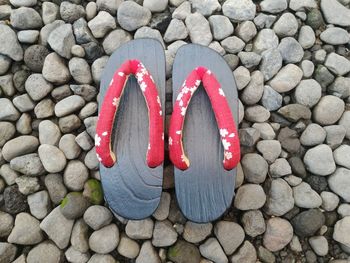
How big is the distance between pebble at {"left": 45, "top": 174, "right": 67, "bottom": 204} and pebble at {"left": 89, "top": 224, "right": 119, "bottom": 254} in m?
0.16

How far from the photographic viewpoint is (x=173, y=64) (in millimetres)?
1271

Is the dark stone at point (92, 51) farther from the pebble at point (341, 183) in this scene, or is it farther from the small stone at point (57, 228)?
the pebble at point (341, 183)

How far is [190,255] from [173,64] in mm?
633

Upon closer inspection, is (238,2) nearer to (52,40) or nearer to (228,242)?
(52,40)

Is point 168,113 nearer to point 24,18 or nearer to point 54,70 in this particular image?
point 54,70

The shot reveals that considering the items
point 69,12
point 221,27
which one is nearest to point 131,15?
point 69,12

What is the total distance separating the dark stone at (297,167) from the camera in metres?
1.24

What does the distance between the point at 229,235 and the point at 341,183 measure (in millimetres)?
421

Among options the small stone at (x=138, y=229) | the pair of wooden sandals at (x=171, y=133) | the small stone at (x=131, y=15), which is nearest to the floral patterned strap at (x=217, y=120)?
the pair of wooden sandals at (x=171, y=133)

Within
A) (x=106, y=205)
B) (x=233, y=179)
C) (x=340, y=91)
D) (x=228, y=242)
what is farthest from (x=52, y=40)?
(x=340, y=91)

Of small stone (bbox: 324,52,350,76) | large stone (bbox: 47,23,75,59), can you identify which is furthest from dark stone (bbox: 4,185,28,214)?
small stone (bbox: 324,52,350,76)

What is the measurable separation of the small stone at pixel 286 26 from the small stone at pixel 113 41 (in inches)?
22.2

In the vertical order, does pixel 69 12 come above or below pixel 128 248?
above

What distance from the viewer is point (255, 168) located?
1203mm
